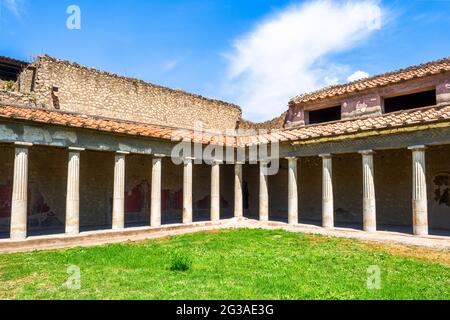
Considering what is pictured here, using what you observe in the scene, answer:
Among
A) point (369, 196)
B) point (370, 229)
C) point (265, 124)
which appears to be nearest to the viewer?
point (370, 229)

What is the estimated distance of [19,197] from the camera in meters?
10.0

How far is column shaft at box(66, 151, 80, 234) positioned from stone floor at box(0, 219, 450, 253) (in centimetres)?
37

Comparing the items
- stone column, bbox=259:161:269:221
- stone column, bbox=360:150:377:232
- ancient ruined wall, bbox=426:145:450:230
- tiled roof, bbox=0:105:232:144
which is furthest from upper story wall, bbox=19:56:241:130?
ancient ruined wall, bbox=426:145:450:230

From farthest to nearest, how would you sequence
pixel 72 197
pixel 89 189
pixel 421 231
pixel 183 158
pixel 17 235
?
1. pixel 183 158
2. pixel 89 189
3. pixel 421 231
4. pixel 72 197
5. pixel 17 235

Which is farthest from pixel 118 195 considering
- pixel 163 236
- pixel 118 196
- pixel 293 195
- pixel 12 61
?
pixel 12 61

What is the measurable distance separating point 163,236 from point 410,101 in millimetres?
12966

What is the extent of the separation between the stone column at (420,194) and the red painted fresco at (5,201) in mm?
14696

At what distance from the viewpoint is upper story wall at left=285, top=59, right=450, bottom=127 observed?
13859 millimetres

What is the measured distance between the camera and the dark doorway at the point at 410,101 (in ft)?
49.8

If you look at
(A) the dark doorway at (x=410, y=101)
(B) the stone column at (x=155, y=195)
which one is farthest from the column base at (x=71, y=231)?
(A) the dark doorway at (x=410, y=101)

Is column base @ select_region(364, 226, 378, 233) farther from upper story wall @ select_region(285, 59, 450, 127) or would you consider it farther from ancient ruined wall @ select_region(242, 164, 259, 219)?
ancient ruined wall @ select_region(242, 164, 259, 219)

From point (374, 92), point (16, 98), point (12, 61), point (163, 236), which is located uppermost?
point (12, 61)

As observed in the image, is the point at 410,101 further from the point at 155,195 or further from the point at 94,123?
the point at 94,123

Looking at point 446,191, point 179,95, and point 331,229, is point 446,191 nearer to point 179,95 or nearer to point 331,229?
point 331,229
